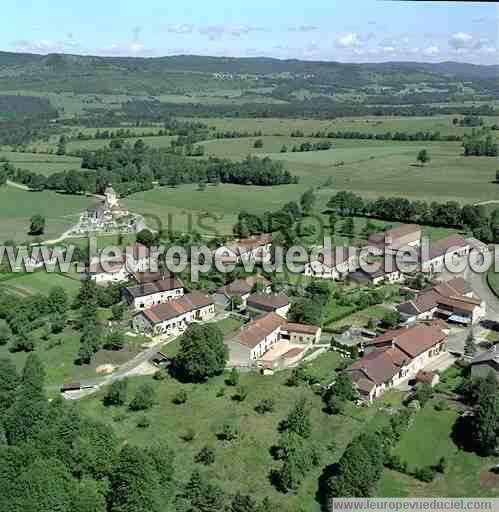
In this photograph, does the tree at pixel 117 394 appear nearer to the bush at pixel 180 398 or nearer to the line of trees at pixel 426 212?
the bush at pixel 180 398

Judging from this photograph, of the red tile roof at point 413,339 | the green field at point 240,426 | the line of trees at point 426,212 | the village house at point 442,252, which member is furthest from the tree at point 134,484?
the line of trees at point 426,212

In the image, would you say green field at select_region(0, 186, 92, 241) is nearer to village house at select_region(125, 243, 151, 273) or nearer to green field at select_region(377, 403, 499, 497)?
village house at select_region(125, 243, 151, 273)

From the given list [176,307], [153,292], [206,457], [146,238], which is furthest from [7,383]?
[146,238]

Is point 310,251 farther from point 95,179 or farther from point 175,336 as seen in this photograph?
point 95,179

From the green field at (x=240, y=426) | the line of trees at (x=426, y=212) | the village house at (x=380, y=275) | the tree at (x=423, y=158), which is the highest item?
the tree at (x=423, y=158)

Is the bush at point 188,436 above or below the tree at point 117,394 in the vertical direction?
below

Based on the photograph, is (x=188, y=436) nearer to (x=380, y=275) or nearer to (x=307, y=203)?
(x=380, y=275)

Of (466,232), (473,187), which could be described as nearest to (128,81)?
(473,187)
